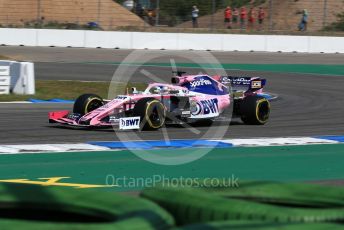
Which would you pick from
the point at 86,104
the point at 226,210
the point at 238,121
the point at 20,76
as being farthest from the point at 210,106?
the point at 226,210

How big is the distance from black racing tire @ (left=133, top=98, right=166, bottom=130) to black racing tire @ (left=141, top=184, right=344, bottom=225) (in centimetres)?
925

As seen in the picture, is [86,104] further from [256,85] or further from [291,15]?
[291,15]

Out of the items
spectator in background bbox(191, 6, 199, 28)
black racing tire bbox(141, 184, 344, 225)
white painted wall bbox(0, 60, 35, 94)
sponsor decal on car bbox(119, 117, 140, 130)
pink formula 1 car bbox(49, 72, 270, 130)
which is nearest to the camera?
black racing tire bbox(141, 184, 344, 225)

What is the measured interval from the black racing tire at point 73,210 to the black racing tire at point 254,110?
11.3 metres

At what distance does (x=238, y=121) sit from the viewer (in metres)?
15.8

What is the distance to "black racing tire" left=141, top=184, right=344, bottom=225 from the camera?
11.1 feet

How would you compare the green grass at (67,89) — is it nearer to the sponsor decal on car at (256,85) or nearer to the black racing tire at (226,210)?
the sponsor decal on car at (256,85)

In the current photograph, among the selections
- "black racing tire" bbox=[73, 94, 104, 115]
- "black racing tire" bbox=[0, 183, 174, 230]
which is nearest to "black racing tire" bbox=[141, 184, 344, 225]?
"black racing tire" bbox=[0, 183, 174, 230]

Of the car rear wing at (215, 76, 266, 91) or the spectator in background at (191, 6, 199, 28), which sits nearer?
the car rear wing at (215, 76, 266, 91)

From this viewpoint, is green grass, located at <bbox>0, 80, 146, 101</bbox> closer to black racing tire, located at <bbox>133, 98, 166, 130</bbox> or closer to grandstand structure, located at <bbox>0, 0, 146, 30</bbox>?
black racing tire, located at <bbox>133, 98, 166, 130</bbox>

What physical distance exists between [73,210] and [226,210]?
665mm

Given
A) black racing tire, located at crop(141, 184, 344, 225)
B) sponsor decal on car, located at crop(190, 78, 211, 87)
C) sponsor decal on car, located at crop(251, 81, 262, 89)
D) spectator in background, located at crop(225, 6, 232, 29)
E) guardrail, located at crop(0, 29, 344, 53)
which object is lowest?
sponsor decal on car, located at crop(251, 81, 262, 89)

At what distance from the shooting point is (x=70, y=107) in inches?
684

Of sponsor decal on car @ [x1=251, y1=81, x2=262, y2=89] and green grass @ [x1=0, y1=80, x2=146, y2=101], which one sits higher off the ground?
sponsor decal on car @ [x1=251, y1=81, x2=262, y2=89]
